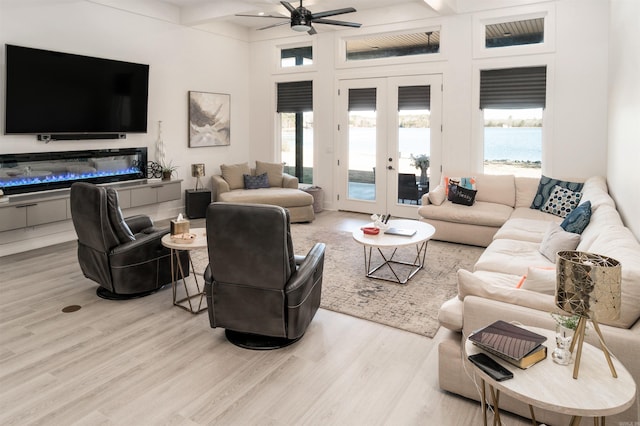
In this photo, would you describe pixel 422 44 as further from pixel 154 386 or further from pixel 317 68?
pixel 154 386

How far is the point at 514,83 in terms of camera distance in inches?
254

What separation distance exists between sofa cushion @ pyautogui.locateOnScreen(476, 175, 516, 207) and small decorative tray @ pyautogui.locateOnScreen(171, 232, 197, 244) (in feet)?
14.0

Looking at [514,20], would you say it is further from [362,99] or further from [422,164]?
[362,99]

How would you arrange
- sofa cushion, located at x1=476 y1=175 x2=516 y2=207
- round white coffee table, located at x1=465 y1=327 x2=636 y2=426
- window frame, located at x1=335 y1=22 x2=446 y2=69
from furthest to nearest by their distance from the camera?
window frame, located at x1=335 y1=22 x2=446 y2=69 → sofa cushion, located at x1=476 y1=175 x2=516 y2=207 → round white coffee table, located at x1=465 y1=327 x2=636 y2=426

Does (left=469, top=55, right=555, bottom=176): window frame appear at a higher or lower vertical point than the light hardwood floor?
higher

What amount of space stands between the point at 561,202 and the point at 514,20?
108 inches

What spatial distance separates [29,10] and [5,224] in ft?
8.68

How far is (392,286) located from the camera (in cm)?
438

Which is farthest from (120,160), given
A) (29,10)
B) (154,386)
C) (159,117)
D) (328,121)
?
(154,386)

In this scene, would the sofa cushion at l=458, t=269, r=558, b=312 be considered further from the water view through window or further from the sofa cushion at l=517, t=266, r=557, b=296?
the water view through window

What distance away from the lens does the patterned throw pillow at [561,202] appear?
18.2 ft

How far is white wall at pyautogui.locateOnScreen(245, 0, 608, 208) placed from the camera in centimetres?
589

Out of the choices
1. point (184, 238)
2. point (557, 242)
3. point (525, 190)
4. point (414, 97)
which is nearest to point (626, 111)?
point (557, 242)

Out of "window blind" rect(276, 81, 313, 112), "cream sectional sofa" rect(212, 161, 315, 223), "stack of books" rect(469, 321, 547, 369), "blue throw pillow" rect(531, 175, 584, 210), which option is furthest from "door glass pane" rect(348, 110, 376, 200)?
"stack of books" rect(469, 321, 547, 369)
